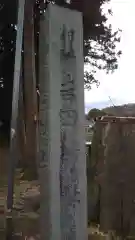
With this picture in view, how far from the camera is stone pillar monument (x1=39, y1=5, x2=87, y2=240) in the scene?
12.5 feet

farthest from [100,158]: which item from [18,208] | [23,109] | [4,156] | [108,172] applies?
[4,156]

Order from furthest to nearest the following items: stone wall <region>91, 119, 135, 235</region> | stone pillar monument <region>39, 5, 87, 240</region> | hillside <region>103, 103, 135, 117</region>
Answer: hillside <region>103, 103, 135, 117</region> → stone wall <region>91, 119, 135, 235</region> → stone pillar monument <region>39, 5, 87, 240</region>

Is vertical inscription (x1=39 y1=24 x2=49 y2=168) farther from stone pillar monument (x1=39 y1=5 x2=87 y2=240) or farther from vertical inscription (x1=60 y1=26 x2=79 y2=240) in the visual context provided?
vertical inscription (x1=60 y1=26 x2=79 y2=240)

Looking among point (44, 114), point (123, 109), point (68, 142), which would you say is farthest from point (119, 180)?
→ point (123, 109)

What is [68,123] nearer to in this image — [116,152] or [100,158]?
[116,152]

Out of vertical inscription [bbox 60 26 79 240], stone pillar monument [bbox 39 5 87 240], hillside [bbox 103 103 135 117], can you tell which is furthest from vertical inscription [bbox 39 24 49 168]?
hillside [bbox 103 103 135 117]

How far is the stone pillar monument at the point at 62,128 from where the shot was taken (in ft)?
12.5

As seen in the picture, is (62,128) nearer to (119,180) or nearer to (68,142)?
(68,142)

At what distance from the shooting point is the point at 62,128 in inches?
153

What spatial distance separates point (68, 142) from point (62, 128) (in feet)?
0.39

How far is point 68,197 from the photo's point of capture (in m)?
3.88

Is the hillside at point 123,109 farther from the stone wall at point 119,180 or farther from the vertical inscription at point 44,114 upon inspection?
the vertical inscription at point 44,114

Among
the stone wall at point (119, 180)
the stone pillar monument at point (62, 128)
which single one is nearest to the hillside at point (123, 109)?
the stone wall at point (119, 180)

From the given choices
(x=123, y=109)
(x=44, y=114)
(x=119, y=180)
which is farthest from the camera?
(x=123, y=109)
